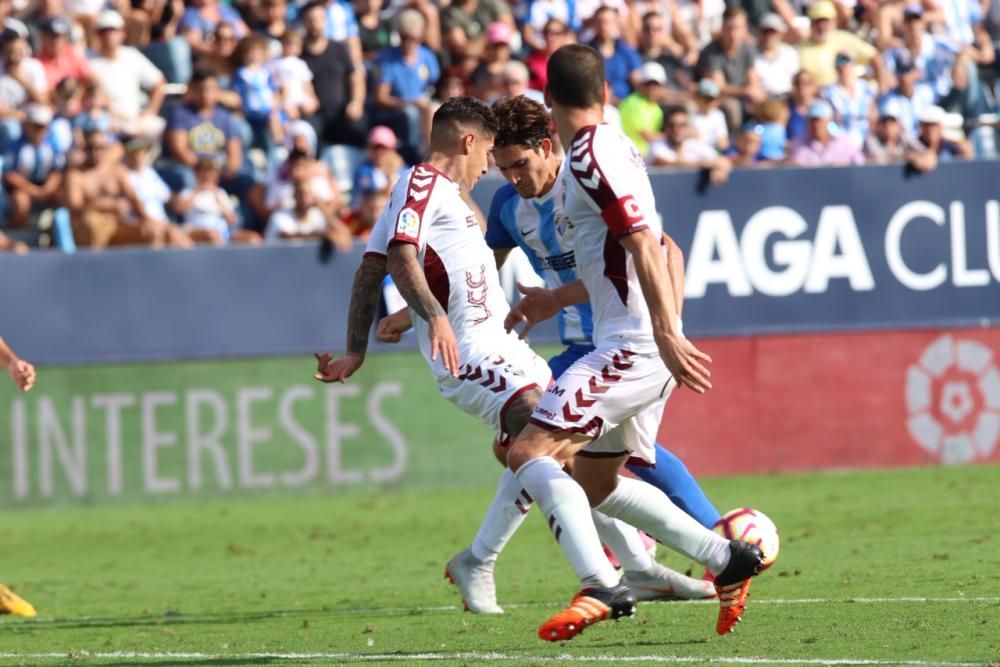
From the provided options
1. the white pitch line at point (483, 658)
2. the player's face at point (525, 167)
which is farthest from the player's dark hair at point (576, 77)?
the white pitch line at point (483, 658)

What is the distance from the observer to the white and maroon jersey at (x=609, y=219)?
657 cm

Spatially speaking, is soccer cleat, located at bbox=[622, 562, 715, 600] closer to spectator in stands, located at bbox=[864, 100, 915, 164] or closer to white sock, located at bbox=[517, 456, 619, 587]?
white sock, located at bbox=[517, 456, 619, 587]

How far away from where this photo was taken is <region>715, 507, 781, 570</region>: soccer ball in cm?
733

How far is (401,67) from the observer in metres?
17.5

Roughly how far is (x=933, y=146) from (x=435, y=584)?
8.69 m

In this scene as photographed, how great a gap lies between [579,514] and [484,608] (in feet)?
6.38

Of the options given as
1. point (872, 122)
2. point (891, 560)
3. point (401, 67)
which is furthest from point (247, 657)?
point (872, 122)

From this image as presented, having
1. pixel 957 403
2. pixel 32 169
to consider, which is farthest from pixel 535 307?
pixel 32 169

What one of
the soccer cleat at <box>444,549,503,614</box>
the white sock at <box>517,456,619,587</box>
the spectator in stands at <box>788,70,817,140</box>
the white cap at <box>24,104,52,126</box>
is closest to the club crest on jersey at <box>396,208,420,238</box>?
the white sock at <box>517,456,619,587</box>

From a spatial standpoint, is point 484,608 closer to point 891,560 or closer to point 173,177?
point 891,560

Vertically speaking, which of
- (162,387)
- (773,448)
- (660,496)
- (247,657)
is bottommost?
(773,448)

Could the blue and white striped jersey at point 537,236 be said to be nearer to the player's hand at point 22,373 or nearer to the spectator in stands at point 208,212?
the player's hand at point 22,373

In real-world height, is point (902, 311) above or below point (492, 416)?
below

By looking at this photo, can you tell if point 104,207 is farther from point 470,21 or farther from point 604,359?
point 604,359
